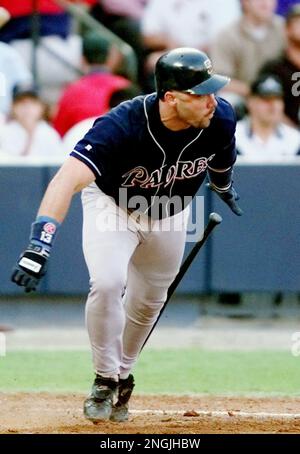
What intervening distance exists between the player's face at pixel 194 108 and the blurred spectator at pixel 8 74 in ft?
18.7

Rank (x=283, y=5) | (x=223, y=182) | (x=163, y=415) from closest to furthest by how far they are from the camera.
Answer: (x=223, y=182)
(x=163, y=415)
(x=283, y=5)

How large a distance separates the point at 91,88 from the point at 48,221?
5.80m

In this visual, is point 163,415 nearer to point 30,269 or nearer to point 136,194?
point 136,194

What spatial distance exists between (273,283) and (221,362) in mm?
1742

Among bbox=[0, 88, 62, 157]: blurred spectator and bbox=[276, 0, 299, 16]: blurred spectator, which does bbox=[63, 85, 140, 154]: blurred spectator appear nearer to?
bbox=[0, 88, 62, 157]: blurred spectator

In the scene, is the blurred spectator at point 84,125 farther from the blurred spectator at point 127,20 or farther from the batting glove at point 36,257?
the batting glove at point 36,257

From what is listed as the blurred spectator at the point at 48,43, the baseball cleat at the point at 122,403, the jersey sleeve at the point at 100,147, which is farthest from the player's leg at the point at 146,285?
the blurred spectator at the point at 48,43

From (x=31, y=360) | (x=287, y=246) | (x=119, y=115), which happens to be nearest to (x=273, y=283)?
(x=287, y=246)

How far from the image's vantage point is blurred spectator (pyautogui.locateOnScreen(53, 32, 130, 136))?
444 inches

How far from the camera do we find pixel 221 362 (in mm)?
8938

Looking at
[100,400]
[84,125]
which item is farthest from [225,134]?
[84,125]

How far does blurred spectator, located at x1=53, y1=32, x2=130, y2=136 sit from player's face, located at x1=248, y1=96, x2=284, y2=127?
122cm

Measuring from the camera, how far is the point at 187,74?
19.7 feet

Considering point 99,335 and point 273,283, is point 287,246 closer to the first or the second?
point 273,283
